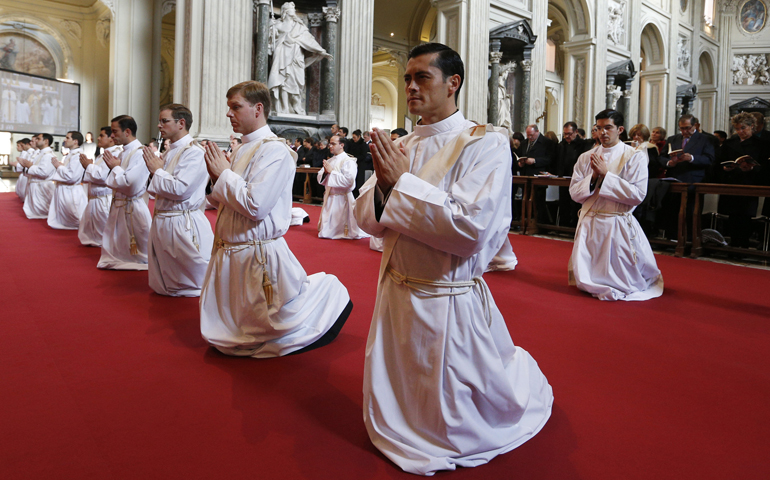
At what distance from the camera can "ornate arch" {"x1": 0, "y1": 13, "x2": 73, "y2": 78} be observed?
17844 millimetres

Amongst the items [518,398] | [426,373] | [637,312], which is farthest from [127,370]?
[637,312]

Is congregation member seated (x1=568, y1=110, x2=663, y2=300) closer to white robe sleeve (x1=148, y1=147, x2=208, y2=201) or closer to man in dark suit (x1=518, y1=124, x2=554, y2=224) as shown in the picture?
white robe sleeve (x1=148, y1=147, x2=208, y2=201)

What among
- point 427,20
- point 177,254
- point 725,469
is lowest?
point 725,469

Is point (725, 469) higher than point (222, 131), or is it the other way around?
point (222, 131)

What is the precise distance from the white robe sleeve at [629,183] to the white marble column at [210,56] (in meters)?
8.79

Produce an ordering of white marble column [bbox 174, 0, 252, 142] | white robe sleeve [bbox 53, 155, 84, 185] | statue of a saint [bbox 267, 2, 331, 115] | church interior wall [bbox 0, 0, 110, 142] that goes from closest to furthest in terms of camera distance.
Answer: white robe sleeve [bbox 53, 155, 84, 185], white marble column [bbox 174, 0, 252, 142], statue of a saint [bbox 267, 2, 331, 115], church interior wall [bbox 0, 0, 110, 142]

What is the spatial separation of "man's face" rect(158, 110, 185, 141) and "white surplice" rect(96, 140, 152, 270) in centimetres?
128

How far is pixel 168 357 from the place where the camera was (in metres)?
3.21

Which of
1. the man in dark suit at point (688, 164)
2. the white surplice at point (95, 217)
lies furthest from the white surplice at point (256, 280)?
the man in dark suit at point (688, 164)

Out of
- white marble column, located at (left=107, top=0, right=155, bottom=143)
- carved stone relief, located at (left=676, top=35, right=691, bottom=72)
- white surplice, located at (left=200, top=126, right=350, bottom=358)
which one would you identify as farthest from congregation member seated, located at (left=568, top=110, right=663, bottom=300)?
carved stone relief, located at (left=676, top=35, right=691, bottom=72)

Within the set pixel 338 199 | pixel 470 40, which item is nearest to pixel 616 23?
pixel 470 40

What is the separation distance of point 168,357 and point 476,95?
14077 millimetres

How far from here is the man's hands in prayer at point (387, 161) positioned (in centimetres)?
193

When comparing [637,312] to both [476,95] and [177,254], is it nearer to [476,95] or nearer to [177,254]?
[177,254]
